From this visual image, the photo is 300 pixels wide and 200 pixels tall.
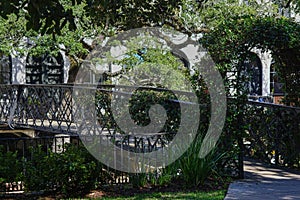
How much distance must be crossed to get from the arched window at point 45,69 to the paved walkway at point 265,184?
12.3m

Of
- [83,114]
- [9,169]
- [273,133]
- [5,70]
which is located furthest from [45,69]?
[9,169]

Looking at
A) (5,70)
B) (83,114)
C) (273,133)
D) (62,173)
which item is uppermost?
(5,70)

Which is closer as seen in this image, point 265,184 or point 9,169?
point 9,169

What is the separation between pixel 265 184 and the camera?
645 centimetres

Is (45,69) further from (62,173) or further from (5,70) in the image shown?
(62,173)

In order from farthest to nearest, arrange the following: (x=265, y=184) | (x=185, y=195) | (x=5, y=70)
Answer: (x=5, y=70) < (x=265, y=184) < (x=185, y=195)

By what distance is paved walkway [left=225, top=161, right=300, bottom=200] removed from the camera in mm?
5686

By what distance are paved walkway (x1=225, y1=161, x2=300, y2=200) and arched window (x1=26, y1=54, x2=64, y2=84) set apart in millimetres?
12269

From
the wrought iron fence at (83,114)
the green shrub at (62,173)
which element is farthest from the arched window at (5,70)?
the green shrub at (62,173)

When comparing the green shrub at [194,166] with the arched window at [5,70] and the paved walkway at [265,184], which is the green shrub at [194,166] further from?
the arched window at [5,70]

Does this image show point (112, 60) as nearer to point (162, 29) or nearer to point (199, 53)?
point (162, 29)

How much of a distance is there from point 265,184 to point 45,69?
13822 mm

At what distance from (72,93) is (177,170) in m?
4.77

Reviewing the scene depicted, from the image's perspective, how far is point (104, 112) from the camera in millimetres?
9992
